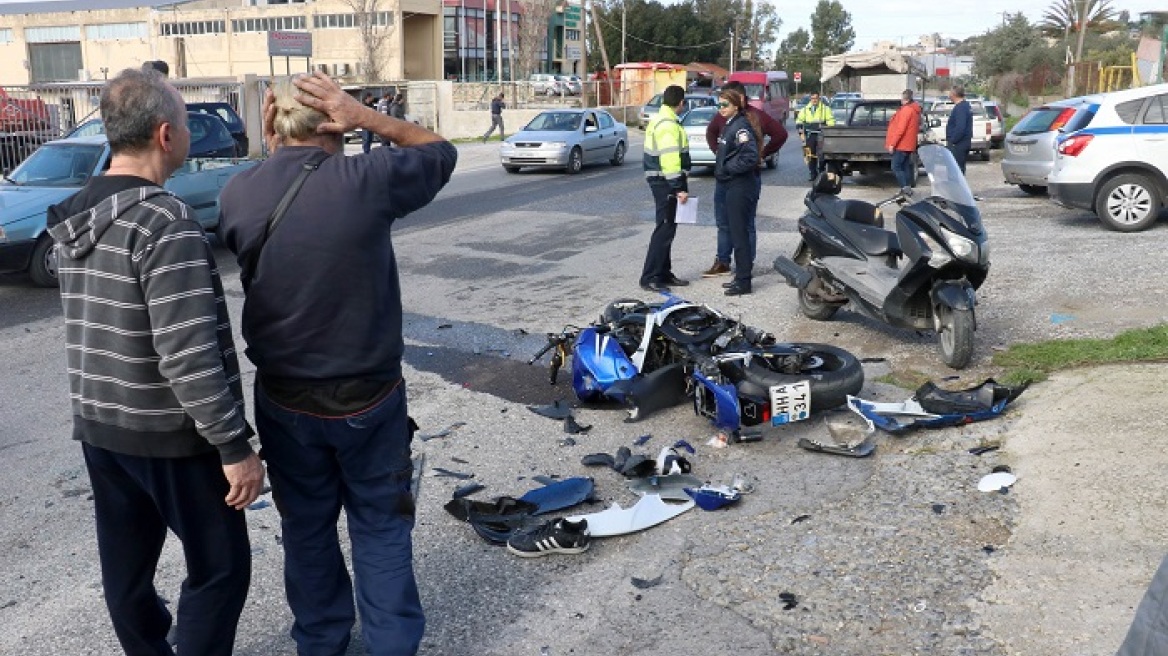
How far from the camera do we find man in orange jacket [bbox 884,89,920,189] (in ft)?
59.0

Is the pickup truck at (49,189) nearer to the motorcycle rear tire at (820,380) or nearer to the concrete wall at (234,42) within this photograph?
the motorcycle rear tire at (820,380)

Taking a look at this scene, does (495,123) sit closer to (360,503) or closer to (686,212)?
(686,212)

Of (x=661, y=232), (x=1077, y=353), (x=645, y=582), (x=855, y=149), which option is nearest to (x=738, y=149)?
(x=661, y=232)

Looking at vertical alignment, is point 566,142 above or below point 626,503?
above

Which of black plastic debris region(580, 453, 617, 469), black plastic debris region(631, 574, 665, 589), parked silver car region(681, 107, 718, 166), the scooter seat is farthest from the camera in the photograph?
parked silver car region(681, 107, 718, 166)

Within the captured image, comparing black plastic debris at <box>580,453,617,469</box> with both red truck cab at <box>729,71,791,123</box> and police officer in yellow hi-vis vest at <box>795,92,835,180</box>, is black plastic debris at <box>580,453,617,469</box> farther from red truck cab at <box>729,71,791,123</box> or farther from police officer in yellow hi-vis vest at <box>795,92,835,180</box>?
red truck cab at <box>729,71,791,123</box>

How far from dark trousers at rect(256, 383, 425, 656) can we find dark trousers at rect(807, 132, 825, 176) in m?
18.6

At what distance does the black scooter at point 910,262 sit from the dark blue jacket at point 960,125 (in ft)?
34.3

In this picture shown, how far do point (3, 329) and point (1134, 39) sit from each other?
188 feet

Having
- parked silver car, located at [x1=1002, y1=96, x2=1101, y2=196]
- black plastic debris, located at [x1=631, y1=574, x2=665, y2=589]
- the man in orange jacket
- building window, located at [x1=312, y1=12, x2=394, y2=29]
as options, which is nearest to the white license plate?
black plastic debris, located at [x1=631, y1=574, x2=665, y2=589]

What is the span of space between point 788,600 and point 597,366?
277cm

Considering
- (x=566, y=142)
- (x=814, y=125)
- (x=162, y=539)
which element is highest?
(x=814, y=125)

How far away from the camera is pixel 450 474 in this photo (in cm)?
574

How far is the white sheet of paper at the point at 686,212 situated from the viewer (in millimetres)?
10352
